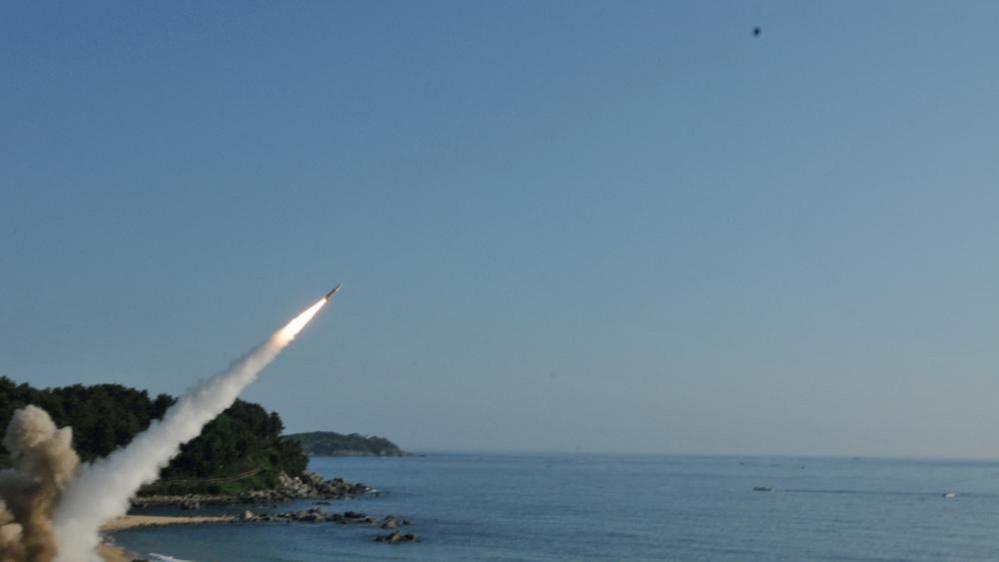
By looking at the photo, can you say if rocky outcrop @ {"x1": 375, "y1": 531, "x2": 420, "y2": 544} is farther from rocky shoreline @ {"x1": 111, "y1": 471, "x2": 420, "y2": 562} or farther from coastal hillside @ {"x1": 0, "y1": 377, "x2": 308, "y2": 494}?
coastal hillside @ {"x1": 0, "y1": 377, "x2": 308, "y2": 494}

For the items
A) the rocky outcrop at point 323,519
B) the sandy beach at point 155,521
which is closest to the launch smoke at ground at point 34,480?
the sandy beach at point 155,521

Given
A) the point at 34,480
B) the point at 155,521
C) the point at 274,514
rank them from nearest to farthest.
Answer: the point at 34,480 → the point at 155,521 → the point at 274,514

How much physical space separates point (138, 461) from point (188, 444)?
83160mm

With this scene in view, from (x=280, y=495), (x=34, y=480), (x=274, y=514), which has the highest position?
(x=34, y=480)

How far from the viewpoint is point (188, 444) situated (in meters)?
128

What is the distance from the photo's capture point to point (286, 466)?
150500 millimetres

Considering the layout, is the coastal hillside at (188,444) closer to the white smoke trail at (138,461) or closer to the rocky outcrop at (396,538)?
the rocky outcrop at (396,538)

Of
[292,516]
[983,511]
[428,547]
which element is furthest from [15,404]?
[983,511]

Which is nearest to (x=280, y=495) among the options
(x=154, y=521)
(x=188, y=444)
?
(x=188, y=444)

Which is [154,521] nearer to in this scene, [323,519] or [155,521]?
[155,521]

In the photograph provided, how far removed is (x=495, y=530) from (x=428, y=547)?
19.0 m

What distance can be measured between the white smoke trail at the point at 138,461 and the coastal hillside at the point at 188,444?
172 feet

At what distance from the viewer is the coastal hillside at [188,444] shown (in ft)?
369

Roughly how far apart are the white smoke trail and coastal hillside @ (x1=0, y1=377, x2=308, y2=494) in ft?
172
